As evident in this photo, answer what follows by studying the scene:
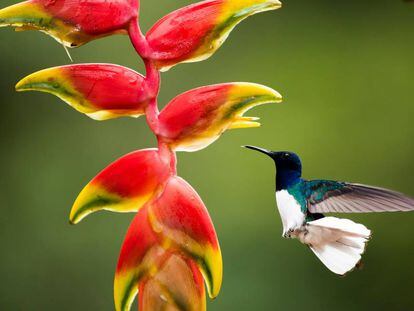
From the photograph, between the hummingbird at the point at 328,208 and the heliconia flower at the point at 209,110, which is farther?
the hummingbird at the point at 328,208

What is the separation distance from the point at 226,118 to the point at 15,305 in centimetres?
158

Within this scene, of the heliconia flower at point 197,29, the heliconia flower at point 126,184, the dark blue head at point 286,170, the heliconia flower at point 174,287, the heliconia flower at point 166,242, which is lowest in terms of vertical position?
the dark blue head at point 286,170

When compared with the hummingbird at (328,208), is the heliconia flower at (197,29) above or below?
above

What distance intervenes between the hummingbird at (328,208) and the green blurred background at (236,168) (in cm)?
92

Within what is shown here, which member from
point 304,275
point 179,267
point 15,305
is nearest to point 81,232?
point 15,305

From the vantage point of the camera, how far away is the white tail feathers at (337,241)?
0.88 metres

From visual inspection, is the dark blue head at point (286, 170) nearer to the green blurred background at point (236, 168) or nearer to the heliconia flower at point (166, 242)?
the heliconia flower at point (166, 242)

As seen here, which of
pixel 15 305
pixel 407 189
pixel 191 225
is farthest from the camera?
pixel 15 305

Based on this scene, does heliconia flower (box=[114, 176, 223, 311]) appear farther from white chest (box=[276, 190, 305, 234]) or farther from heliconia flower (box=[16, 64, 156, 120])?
white chest (box=[276, 190, 305, 234])

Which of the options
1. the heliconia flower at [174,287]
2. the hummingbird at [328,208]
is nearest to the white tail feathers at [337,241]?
the hummingbird at [328,208]

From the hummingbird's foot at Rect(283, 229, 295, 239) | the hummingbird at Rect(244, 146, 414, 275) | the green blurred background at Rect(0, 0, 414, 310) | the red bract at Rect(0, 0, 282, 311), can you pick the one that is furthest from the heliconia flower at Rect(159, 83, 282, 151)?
the green blurred background at Rect(0, 0, 414, 310)

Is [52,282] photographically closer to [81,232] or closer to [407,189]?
[81,232]

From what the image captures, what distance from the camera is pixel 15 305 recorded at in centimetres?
207

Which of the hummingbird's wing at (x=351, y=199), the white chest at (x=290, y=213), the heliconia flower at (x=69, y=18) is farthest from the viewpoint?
the white chest at (x=290, y=213)
